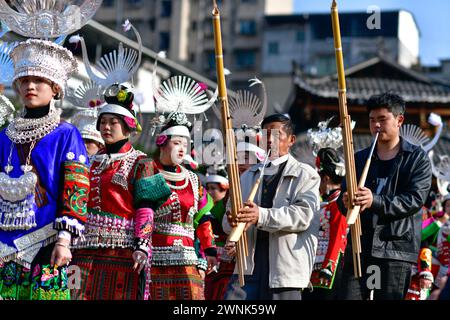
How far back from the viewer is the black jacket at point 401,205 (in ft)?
24.8

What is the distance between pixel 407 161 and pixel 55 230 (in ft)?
8.93

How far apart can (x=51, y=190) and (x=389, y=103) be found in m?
2.69

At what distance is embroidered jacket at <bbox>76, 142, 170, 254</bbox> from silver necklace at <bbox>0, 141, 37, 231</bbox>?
4.63ft

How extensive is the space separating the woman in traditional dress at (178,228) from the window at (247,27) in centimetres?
6311

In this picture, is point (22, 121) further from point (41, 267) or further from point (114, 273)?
point (114, 273)

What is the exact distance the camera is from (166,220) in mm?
8664

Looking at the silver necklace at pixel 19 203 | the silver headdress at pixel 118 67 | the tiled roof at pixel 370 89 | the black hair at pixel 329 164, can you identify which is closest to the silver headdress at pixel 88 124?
the silver headdress at pixel 118 67

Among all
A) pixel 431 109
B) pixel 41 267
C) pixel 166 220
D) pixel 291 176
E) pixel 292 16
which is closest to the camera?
pixel 41 267

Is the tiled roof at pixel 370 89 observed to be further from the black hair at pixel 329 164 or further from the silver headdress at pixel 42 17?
the silver headdress at pixel 42 17

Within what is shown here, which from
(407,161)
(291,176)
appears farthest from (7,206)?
(407,161)

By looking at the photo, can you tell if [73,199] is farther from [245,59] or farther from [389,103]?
[245,59]

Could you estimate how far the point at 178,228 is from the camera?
8.69 meters

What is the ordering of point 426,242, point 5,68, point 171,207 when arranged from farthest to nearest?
point 426,242 → point 171,207 → point 5,68

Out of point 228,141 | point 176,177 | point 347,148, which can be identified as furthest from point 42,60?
point 176,177
